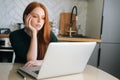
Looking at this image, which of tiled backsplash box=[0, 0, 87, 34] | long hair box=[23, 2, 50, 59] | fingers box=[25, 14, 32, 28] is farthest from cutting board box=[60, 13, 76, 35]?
fingers box=[25, 14, 32, 28]

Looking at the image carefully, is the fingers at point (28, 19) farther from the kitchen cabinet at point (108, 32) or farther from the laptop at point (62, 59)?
the kitchen cabinet at point (108, 32)

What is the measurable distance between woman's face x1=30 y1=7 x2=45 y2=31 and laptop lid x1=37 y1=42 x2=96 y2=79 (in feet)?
1.34

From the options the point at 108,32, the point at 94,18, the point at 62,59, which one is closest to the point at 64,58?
the point at 62,59

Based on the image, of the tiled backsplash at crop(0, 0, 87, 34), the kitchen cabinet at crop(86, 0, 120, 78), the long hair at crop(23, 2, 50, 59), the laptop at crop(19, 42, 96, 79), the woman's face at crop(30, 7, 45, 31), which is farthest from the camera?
the tiled backsplash at crop(0, 0, 87, 34)

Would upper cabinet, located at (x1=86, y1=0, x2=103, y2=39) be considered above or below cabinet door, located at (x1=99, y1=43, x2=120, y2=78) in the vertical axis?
above

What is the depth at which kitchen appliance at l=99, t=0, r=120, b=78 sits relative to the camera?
2908 mm

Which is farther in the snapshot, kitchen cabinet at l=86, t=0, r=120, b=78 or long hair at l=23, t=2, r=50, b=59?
kitchen cabinet at l=86, t=0, r=120, b=78

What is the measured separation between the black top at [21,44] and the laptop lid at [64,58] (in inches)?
19.9

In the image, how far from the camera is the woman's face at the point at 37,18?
146cm

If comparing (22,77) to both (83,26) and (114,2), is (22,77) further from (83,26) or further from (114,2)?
(83,26)

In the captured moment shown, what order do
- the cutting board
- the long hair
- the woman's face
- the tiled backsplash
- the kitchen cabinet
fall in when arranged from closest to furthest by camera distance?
the woman's face < the long hair < the kitchen cabinet < the tiled backsplash < the cutting board

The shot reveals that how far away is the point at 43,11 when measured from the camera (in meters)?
1.53

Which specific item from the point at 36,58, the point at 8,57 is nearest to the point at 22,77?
the point at 36,58

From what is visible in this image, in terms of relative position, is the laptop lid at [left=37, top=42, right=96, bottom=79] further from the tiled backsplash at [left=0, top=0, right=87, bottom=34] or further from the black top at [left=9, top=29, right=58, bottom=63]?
the tiled backsplash at [left=0, top=0, right=87, bottom=34]
